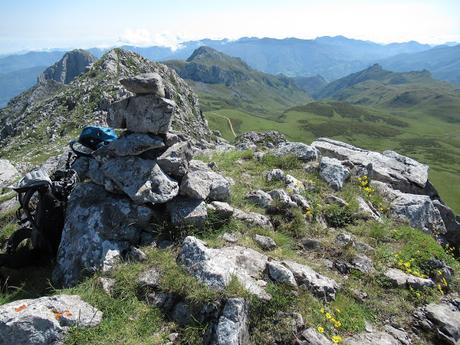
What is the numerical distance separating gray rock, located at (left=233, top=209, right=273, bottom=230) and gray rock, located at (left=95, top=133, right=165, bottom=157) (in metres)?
3.40

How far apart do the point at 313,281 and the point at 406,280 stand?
3.21 meters

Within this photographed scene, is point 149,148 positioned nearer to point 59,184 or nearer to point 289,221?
point 59,184

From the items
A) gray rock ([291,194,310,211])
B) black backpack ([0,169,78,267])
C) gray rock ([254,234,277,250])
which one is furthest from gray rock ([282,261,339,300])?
black backpack ([0,169,78,267])

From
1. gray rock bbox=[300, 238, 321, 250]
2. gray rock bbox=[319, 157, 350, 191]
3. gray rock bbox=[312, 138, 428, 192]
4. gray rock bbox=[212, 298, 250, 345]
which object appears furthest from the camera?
gray rock bbox=[312, 138, 428, 192]

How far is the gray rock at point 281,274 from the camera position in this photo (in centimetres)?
999

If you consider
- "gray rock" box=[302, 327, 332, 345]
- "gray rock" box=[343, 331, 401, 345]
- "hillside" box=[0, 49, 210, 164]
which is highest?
"gray rock" box=[302, 327, 332, 345]

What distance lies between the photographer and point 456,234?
19156 mm

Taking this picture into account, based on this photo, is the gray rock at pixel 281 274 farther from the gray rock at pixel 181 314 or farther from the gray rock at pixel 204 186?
the gray rock at pixel 204 186

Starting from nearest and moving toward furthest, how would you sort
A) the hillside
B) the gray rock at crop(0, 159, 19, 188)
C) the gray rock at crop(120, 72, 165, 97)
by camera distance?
1. the gray rock at crop(120, 72, 165, 97)
2. the gray rock at crop(0, 159, 19, 188)
3. the hillside

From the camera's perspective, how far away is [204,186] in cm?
1262

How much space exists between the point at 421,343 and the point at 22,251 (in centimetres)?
1177

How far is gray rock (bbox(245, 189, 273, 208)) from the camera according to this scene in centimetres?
1407

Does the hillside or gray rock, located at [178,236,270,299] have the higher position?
gray rock, located at [178,236,270,299]

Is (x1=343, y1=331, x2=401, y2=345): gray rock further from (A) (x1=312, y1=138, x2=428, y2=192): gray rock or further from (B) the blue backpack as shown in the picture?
(A) (x1=312, y1=138, x2=428, y2=192): gray rock
